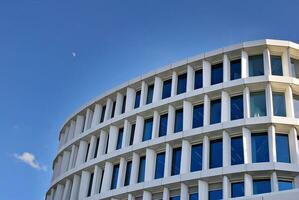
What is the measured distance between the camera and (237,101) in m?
27.3

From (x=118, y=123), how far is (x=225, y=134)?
8934 millimetres

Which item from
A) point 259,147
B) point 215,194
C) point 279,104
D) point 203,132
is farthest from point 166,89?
point 215,194

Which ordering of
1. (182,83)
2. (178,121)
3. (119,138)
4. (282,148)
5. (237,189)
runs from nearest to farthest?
(237,189) < (282,148) < (178,121) < (182,83) < (119,138)

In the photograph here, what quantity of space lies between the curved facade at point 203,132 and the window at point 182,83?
0.01 m

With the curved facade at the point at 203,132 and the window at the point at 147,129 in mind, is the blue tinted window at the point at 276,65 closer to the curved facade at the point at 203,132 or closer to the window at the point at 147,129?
the curved facade at the point at 203,132

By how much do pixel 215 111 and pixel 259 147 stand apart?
378 cm

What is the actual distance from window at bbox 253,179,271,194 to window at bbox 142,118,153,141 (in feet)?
26.3

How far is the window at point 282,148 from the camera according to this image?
81.2ft

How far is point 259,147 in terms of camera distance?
2533 cm

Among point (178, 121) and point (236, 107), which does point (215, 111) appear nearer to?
point (236, 107)

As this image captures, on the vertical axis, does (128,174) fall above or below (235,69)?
below

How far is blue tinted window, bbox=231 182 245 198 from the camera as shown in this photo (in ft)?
80.5

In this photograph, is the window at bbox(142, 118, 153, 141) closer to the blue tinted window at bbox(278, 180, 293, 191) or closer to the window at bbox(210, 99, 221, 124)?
the window at bbox(210, 99, 221, 124)

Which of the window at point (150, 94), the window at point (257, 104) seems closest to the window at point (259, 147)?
the window at point (257, 104)
